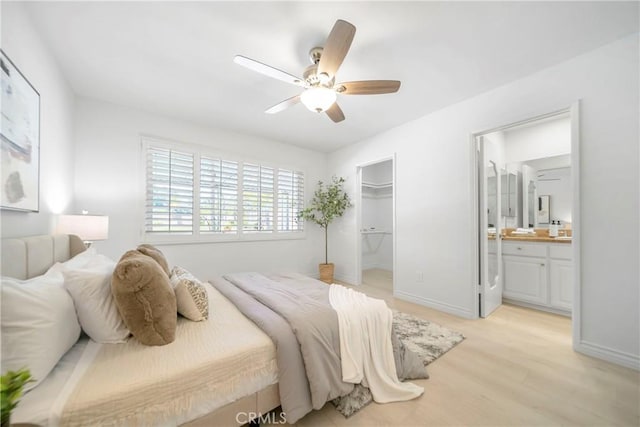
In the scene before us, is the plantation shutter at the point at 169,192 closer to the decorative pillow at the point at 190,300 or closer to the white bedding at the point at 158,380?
the decorative pillow at the point at 190,300

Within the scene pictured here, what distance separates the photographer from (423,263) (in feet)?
10.6

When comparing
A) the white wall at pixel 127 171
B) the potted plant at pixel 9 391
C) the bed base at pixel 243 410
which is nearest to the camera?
the potted plant at pixel 9 391

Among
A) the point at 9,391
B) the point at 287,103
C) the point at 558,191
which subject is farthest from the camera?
the point at 558,191

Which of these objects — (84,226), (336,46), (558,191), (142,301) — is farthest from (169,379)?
(558,191)

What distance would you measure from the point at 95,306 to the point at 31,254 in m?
0.59

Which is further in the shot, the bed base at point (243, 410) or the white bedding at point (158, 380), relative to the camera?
the bed base at point (243, 410)

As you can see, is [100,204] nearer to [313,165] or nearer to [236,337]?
[236,337]

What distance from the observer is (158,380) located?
0.98 metres

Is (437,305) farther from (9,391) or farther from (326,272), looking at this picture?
(9,391)

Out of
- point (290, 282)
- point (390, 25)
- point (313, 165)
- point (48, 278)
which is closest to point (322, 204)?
point (313, 165)

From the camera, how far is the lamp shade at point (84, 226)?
2.00 metres

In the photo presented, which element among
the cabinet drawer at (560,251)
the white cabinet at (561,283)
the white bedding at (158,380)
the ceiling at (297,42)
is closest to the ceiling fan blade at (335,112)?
the ceiling at (297,42)

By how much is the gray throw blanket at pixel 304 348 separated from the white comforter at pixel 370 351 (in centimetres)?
6

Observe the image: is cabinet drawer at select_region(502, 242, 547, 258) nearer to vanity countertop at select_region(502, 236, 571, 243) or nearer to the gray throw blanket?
vanity countertop at select_region(502, 236, 571, 243)
